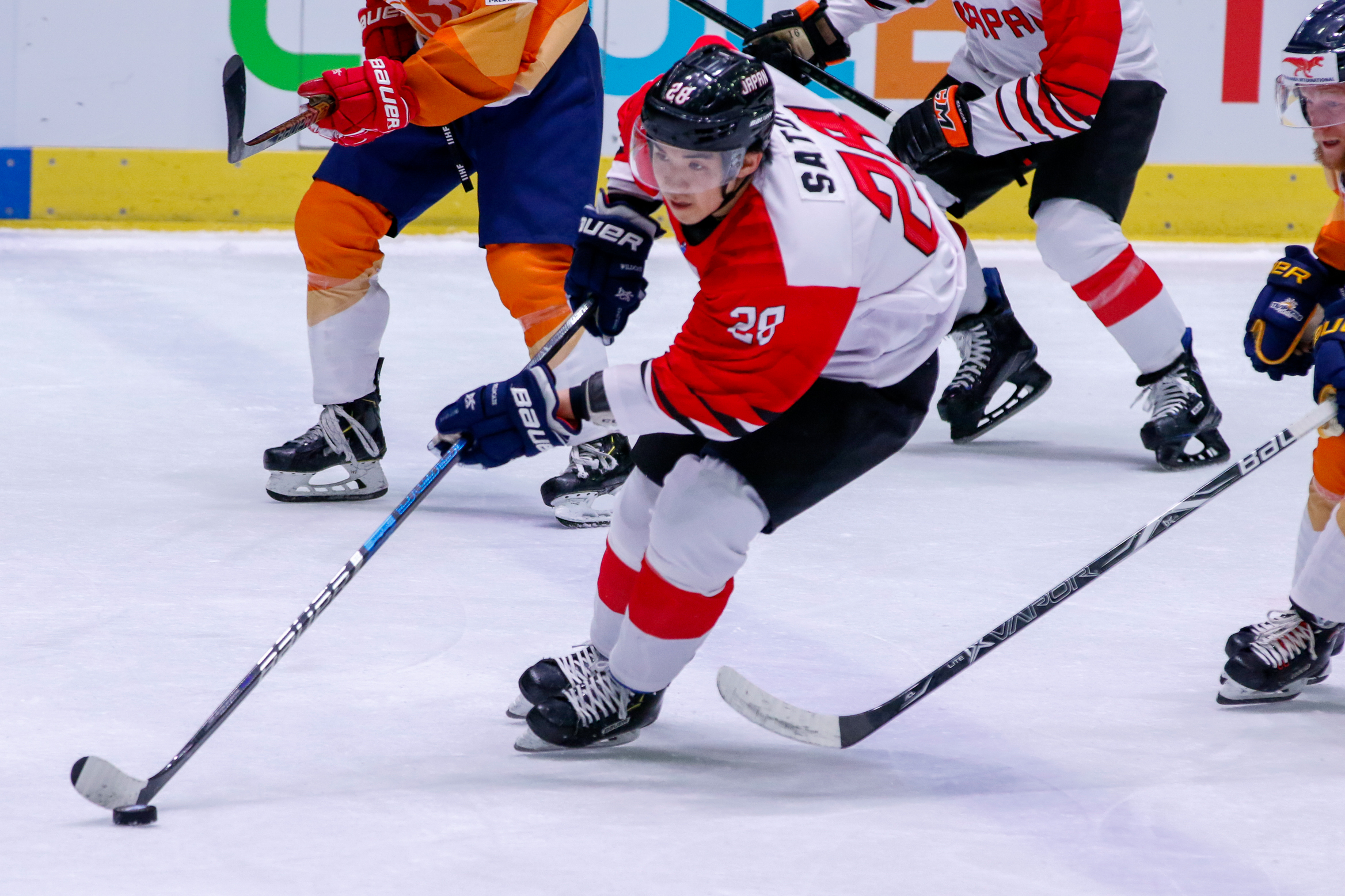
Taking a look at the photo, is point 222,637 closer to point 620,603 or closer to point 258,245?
point 620,603

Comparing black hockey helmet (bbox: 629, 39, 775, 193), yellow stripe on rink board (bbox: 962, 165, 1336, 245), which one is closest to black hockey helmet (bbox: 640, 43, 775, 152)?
black hockey helmet (bbox: 629, 39, 775, 193)

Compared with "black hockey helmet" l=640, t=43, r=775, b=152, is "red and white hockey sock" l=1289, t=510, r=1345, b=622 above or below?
below

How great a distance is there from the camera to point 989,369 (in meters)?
3.80

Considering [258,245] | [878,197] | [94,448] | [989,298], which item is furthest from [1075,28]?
[258,245]

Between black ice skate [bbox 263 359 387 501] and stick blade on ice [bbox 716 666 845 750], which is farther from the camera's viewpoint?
black ice skate [bbox 263 359 387 501]

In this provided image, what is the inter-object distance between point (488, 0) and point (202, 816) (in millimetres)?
1622

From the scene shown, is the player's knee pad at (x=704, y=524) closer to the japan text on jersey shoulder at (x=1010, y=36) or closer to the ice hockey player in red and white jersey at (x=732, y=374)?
the ice hockey player in red and white jersey at (x=732, y=374)

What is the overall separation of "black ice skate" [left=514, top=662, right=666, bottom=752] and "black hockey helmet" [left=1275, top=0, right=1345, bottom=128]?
1.12 m

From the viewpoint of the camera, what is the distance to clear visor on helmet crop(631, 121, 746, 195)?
71.1 inches

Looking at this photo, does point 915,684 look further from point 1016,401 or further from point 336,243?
point 1016,401

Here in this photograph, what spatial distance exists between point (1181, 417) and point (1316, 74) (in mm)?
1483

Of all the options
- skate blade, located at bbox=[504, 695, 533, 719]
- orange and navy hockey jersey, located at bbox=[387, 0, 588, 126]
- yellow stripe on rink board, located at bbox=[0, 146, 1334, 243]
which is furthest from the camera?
yellow stripe on rink board, located at bbox=[0, 146, 1334, 243]

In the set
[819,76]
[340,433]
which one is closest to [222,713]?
[340,433]

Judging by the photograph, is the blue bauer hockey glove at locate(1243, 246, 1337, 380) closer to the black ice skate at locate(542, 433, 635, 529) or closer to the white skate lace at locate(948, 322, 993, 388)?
the black ice skate at locate(542, 433, 635, 529)
